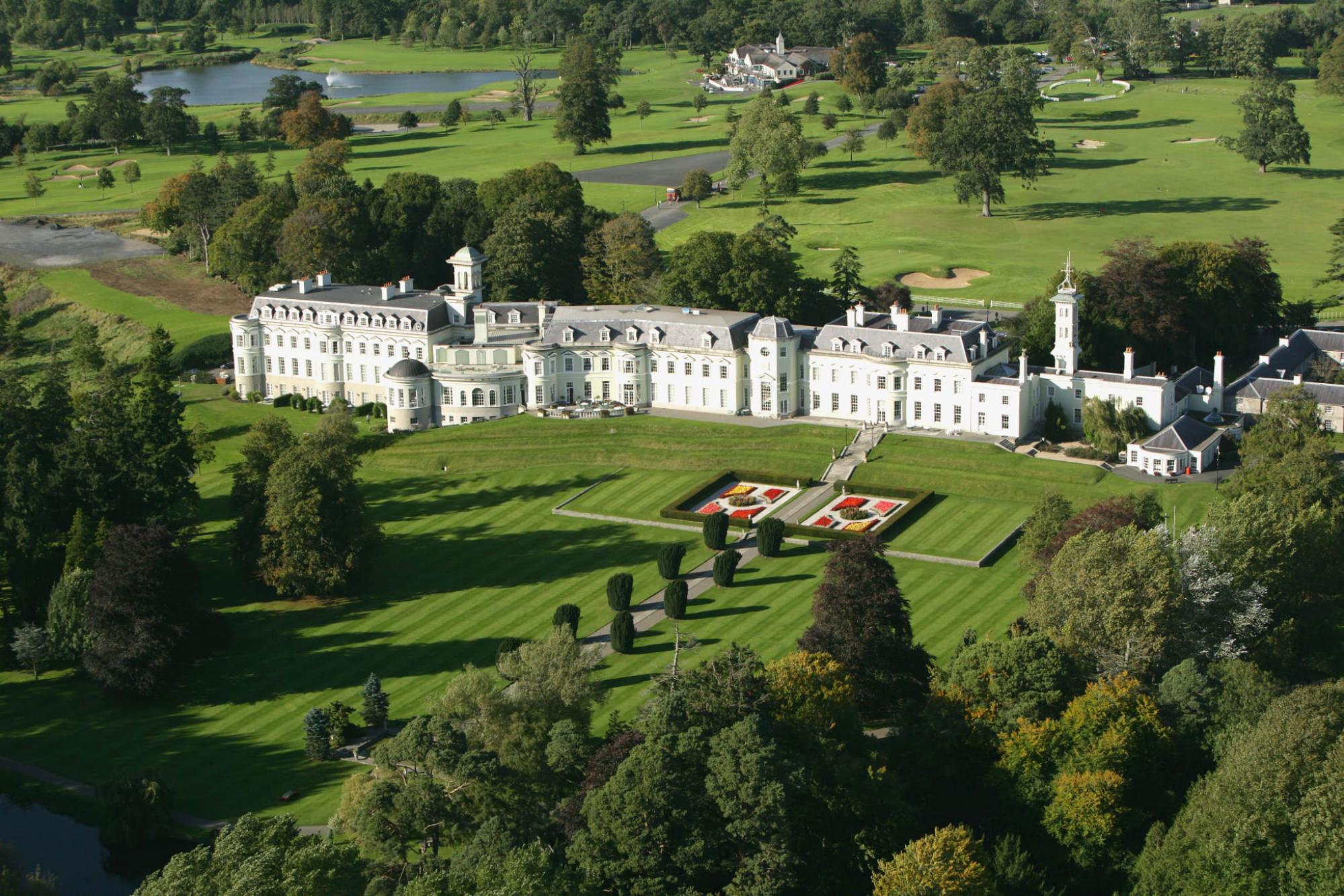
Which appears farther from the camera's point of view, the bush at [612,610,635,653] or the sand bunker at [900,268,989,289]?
the sand bunker at [900,268,989,289]

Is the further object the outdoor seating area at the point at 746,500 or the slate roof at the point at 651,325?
the slate roof at the point at 651,325

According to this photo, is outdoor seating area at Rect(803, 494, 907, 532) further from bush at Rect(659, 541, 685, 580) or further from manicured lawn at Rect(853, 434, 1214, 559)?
bush at Rect(659, 541, 685, 580)

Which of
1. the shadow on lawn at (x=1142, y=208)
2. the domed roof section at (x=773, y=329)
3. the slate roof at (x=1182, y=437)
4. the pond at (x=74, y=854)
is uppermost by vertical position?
the domed roof section at (x=773, y=329)

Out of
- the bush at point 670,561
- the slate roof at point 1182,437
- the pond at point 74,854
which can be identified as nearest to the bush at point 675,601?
the bush at point 670,561

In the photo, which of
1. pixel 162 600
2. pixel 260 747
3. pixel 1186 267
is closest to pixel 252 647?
pixel 162 600

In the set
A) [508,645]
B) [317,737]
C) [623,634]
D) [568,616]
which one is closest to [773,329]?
[568,616]

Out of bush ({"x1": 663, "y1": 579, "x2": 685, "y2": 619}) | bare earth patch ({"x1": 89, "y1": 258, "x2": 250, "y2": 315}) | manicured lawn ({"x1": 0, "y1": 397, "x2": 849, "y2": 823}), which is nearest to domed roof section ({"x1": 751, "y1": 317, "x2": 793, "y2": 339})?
manicured lawn ({"x1": 0, "y1": 397, "x2": 849, "y2": 823})

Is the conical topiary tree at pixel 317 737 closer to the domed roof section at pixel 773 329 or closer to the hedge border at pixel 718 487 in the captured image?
the hedge border at pixel 718 487

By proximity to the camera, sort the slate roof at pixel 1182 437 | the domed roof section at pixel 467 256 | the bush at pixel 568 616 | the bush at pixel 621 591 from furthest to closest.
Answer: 1. the domed roof section at pixel 467 256
2. the slate roof at pixel 1182 437
3. the bush at pixel 621 591
4. the bush at pixel 568 616
